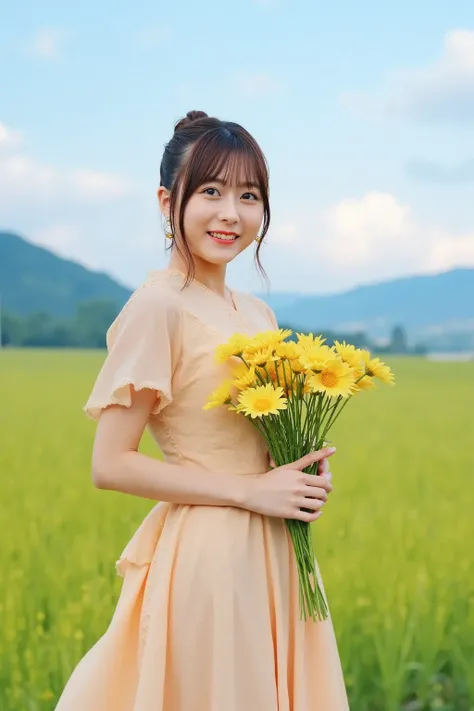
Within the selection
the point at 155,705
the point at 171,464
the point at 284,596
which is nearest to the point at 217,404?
the point at 171,464

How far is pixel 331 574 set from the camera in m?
3.70

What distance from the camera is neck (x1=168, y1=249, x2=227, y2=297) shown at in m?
1.98

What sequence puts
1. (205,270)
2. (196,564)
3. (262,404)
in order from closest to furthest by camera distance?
1. (262,404)
2. (196,564)
3. (205,270)

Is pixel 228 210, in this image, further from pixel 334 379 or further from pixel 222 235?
pixel 334 379

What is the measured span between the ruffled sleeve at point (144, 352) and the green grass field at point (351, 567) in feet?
4.93

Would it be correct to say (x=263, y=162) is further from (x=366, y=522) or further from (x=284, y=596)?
(x=366, y=522)

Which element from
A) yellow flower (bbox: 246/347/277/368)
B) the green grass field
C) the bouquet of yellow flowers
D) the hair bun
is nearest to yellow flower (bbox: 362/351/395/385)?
the bouquet of yellow flowers

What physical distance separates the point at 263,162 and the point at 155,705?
110cm

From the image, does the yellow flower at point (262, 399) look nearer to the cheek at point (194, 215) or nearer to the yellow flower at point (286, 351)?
the yellow flower at point (286, 351)

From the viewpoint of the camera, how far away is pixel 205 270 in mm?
1991

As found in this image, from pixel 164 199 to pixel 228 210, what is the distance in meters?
0.19

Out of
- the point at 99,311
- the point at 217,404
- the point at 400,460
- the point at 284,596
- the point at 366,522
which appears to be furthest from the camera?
the point at 99,311

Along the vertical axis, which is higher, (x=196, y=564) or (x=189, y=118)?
(x=189, y=118)

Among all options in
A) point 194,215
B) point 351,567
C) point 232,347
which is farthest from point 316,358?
point 351,567
